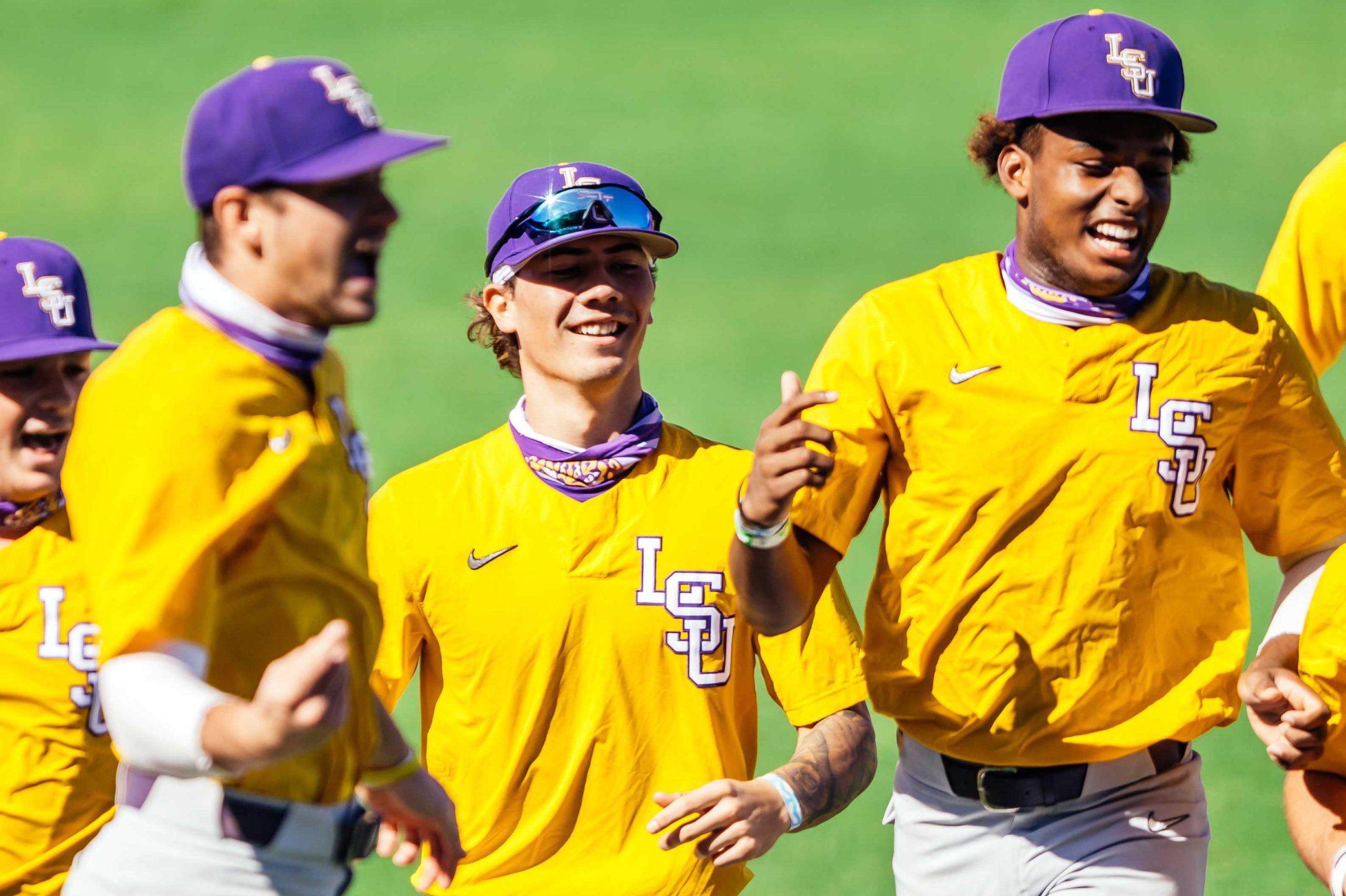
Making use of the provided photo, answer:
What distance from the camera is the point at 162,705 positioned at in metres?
2.68

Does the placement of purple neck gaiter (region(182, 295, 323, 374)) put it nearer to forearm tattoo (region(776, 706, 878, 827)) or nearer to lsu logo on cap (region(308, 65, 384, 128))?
lsu logo on cap (region(308, 65, 384, 128))

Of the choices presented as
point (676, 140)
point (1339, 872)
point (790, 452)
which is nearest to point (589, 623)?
point (790, 452)

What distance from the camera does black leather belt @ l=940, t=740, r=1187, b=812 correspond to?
4.07 meters

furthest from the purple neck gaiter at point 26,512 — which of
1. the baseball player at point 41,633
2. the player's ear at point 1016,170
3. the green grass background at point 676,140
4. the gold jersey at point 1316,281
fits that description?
the green grass background at point 676,140

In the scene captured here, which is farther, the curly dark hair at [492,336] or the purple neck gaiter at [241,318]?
the curly dark hair at [492,336]

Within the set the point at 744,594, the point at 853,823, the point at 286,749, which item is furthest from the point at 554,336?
the point at 853,823

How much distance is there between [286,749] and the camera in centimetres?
262

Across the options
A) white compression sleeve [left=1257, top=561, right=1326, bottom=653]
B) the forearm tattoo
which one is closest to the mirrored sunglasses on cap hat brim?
the forearm tattoo

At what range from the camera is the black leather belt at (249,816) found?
115 inches

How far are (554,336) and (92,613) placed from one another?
122cm

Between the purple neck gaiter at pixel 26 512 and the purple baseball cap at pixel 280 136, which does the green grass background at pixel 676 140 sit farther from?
the purple baseball cap at pixel 280 136

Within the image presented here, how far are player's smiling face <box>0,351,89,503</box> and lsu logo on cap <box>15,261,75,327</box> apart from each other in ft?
0.29

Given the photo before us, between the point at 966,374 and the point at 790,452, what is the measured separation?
0.61 metres

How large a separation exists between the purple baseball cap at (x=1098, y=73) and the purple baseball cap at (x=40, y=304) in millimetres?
2113
